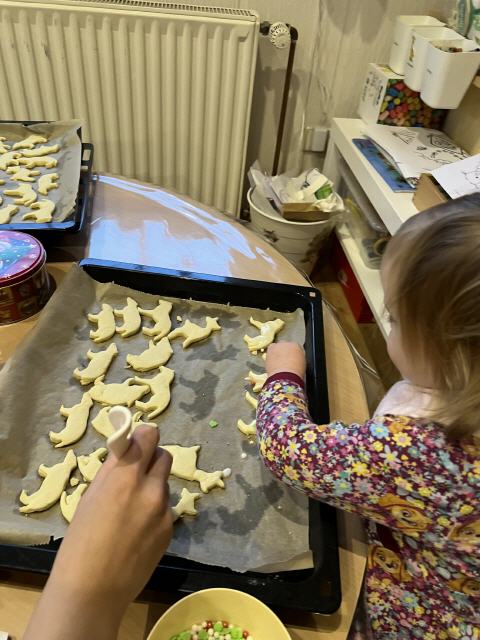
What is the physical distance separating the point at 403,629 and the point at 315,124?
1904 mm

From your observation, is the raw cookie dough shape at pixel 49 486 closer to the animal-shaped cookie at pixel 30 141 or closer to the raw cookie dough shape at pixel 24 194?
the raw cookie dough shape at pixel 24 194

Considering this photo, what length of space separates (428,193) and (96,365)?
0.98 metres

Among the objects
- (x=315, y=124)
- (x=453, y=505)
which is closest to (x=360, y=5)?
(x=315, y=124)

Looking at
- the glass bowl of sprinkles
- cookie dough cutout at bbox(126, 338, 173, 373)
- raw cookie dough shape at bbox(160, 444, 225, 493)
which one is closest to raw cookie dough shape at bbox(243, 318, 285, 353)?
cookie dough cutout at bbox(126, 338, 173, 373)

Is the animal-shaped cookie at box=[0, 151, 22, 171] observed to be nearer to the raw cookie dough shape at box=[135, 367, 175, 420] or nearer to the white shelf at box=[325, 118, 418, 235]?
the raw cookie dough shape at box=[135, 367, 175, 420]

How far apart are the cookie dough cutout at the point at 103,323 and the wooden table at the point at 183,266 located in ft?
0.34

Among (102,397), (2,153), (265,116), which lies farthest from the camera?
(265,116)

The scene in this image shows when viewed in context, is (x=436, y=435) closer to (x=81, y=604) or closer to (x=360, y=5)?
(x=81, y=604)

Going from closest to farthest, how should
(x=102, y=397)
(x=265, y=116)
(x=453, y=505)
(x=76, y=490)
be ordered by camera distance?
(x=453, y=505), (x=76, y=490), (x=102, y=397), (x=265, y=116)

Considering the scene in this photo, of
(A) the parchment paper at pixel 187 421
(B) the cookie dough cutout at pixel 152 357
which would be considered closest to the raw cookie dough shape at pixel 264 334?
(A) the parchment paper at pixel 187 421

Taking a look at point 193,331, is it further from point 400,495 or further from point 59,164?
point 59,164

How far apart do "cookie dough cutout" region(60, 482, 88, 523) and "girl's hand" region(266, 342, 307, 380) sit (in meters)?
0.32

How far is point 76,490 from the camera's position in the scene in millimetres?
695

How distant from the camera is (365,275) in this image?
190 cm
